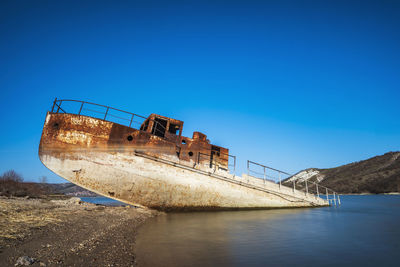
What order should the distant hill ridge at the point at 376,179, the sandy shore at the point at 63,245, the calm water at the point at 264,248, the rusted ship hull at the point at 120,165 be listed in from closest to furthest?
the sandy shore at the point at 63,245
the calm water at the point at 264,248
the rusted ship hull at the point at 120,165
the distant hill ridge at the point at 376,179

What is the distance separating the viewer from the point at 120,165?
8.13 metres

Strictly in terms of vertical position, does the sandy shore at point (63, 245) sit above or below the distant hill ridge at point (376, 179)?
below

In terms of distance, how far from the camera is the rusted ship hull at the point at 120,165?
25.9 feet

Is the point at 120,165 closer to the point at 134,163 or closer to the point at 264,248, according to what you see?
the point at 134,163

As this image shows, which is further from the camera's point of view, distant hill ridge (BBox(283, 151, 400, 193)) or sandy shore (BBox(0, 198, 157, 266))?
distant hill ridge (BBox(283, 151, 400, 193))

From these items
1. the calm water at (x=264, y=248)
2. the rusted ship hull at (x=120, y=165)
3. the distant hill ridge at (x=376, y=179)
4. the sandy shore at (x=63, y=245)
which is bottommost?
the sandy shore at (x=63, y=245)

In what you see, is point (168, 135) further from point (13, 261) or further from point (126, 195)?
point (13, 261)

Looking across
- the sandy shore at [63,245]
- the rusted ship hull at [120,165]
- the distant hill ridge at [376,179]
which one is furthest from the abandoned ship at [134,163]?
the distant hill ridge at [376,179]

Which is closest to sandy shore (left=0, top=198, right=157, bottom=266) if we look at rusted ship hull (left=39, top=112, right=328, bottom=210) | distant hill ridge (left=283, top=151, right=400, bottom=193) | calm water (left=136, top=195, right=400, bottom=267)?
calm water (left=136, top=195, right=400, bottom=267)

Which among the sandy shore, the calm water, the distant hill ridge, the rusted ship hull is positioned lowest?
the sandy shore

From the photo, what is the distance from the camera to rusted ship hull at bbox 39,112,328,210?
7.91 m

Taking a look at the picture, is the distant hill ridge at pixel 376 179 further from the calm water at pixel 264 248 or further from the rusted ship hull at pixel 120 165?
the calm water at pixel 264 248

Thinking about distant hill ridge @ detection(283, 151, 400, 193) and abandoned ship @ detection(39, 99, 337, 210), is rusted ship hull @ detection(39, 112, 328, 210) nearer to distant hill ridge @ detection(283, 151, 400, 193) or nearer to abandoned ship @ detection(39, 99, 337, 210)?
abandoned ship @ detection(39, 99, 337, 210)

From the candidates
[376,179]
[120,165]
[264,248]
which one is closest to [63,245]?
[264,248]
